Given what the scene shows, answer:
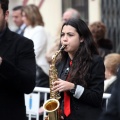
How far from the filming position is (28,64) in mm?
4184

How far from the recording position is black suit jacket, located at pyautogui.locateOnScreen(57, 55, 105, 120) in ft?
15.4

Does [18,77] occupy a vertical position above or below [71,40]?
below

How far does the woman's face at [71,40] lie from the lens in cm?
488

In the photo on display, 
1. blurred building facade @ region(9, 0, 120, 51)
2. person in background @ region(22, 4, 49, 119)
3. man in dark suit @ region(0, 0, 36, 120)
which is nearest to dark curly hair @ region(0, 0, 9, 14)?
man in dark suit @ region(0, 0, 36, 120)

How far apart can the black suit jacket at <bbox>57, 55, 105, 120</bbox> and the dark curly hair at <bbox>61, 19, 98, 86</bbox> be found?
0.05 m

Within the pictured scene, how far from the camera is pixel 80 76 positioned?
4.73 metres

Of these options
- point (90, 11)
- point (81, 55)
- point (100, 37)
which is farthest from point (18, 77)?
point (90, 11)

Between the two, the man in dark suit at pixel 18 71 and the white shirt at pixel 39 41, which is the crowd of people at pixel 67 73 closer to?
Answer: the man in dark suit at pixel 18 71

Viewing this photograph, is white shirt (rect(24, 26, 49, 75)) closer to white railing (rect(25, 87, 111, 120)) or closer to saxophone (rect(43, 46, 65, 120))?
white railing (rect(25, 87, 111, 120))

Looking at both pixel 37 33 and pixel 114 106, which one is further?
pixel 37 33

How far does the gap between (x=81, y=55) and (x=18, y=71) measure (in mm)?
972

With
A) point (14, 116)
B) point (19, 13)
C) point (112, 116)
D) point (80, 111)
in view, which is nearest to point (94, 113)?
point (80, 111)

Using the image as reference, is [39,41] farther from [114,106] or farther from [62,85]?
[114,106]

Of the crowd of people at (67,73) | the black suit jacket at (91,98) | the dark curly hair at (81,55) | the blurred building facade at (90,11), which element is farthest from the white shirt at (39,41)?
the black suit jacket at (91,98)
